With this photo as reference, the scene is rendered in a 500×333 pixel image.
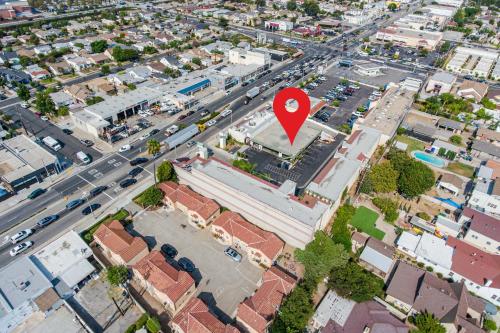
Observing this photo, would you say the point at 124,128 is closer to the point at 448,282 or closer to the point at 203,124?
the point at 203,124

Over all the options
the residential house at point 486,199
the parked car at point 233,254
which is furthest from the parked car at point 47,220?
the residential house at point 486,199

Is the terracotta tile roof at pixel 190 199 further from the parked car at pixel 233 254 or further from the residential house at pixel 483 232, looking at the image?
the residential house at pixel 483 232

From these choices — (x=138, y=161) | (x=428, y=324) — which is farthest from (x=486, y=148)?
(x=138, y=161)

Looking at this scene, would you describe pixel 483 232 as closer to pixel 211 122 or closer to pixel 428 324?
pixel 428 324

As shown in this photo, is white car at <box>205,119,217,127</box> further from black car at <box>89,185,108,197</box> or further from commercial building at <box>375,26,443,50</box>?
commercial building at <box>375,26,443,50</box>

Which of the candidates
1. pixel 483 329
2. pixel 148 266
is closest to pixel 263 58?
pixel 148 266
